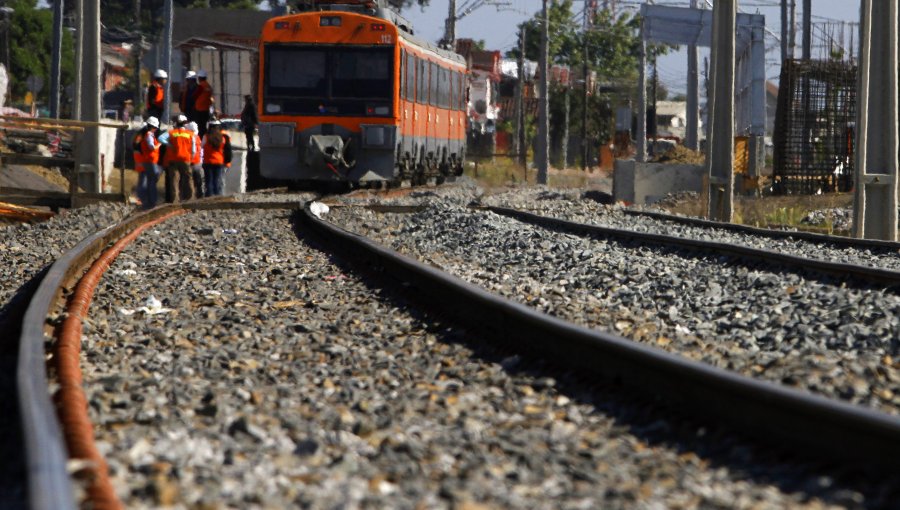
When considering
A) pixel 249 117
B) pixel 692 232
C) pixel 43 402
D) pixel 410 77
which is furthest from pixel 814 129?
pixel 43 402

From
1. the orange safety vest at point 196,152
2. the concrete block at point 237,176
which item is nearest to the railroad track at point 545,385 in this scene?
the orange safety vest at point 196,152

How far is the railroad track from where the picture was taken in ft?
13.2

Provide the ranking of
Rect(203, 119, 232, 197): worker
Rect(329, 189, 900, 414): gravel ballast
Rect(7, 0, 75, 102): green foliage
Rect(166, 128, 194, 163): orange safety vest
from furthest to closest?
1. Rect(7, 0, 75, 102): green foliage
2. Rect(203, 119, 232, 197): worker
3. Rect(166, 128, 194, 163): orange safety vest
4. Rect(329, 189, 900, 414): gravel ballast

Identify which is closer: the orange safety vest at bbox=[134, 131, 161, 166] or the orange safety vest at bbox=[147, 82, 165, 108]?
the orange safety vest at bbox=[134, 131, 161, 166]

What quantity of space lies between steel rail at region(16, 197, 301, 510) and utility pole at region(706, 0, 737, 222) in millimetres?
12628

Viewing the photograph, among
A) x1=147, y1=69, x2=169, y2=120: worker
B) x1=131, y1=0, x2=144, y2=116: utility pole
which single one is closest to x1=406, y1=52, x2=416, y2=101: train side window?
x1=147, y1=69, x2=169, y2=120: worker

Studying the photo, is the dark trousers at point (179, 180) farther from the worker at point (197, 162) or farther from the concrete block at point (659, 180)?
the concrete block at point (659, 180)

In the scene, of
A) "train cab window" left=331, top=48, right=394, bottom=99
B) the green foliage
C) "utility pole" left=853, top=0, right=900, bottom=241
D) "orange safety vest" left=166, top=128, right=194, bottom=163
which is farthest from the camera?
the green foliage

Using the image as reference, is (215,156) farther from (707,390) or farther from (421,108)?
(707,390)

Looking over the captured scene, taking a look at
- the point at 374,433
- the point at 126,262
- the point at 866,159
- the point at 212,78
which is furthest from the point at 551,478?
the point at 212,78

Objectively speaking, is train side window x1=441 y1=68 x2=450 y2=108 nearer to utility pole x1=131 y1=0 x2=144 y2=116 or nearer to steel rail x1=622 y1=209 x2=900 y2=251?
steel rail x1=622 y1=209 x2=900 y2=251

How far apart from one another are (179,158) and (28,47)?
54331 mm

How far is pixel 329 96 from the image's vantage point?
25.4m

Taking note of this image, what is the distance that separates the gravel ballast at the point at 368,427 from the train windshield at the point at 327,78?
16.7 meters
